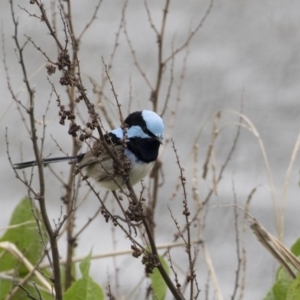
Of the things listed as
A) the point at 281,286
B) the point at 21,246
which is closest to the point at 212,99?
the point at 21,246

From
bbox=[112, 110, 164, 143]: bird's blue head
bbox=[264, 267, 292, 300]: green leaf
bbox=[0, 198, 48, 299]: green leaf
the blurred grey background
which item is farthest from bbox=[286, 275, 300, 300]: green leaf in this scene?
the blurred grey background

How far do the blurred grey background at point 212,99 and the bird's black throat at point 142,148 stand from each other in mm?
1800

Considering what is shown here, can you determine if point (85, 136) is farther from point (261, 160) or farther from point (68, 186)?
point (261, 160)

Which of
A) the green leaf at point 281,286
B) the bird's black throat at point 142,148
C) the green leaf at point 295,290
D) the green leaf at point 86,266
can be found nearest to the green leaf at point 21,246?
the bird's black throat at point 142,148

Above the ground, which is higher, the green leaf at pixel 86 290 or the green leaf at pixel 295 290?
the green leaf at pixel 86 290

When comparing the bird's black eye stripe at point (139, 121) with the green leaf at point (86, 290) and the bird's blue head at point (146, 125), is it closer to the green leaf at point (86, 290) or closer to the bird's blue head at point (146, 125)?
the bird's blue head at point (146, 125)

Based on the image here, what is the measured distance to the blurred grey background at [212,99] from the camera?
5961 millimetres

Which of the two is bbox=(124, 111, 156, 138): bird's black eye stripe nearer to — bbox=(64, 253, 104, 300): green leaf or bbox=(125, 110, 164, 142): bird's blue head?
bbox=(125, 110, 164, 142): bird's blue head

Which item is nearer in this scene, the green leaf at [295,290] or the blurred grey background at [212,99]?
the green leaf at [295,290]

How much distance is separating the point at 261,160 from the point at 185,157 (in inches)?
21.4

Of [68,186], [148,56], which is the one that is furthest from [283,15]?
[68,186]

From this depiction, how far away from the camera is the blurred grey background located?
19.6ft

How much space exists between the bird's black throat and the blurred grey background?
5.91 ft

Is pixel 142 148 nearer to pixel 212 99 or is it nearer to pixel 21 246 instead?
pixel 21 246
